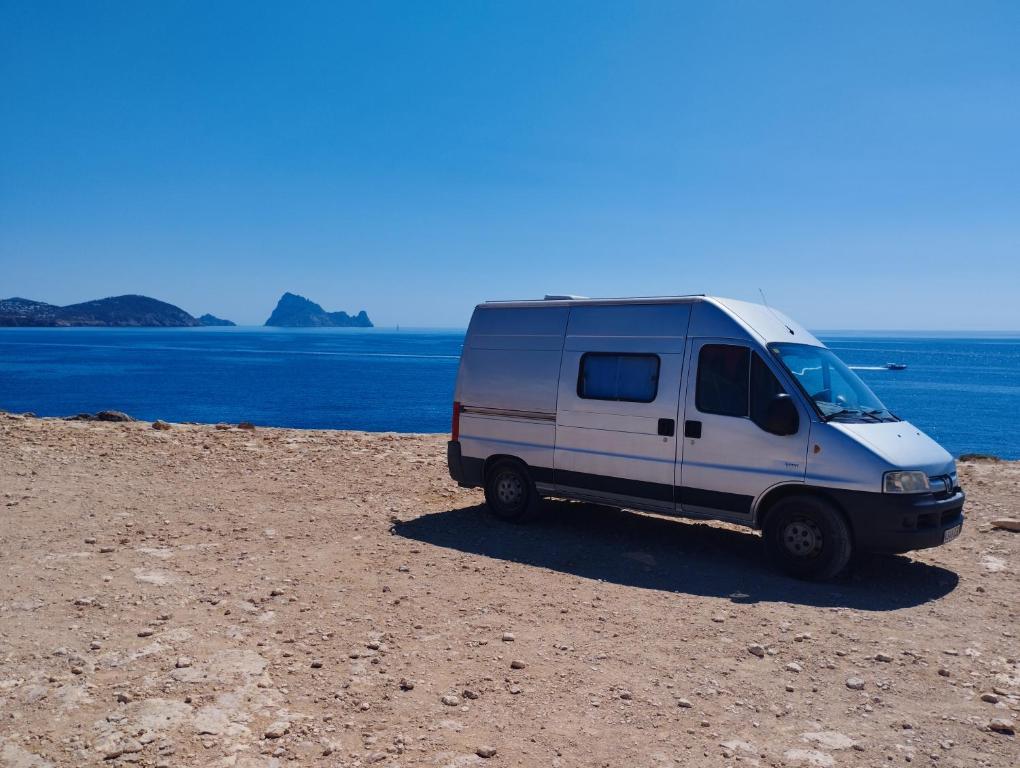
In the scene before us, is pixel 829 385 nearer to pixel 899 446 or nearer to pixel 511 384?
pixel 899 446

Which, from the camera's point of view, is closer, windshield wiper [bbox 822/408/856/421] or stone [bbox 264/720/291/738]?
stone [bbox 264/720/291/738]

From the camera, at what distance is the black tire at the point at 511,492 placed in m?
9.16

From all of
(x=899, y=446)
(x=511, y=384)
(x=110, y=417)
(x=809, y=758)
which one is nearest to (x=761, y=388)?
(x=899, y=446)

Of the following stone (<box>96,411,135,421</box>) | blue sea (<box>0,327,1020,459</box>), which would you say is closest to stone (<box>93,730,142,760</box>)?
stone (<box>96,411,135,421</box>)

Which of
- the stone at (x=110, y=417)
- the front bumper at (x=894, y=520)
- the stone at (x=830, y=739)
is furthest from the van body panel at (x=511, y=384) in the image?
the stone at (x=110, y=417)

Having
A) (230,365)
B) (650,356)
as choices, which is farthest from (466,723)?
(230,365)

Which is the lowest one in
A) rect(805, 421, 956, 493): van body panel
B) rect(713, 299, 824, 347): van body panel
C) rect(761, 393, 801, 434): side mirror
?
rect(805, 421, 956, 493): van body panel

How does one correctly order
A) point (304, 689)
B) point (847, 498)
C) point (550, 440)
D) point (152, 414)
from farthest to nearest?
point (152, 414) → point (550, 440) → point (847, 498) → point (304, 689)

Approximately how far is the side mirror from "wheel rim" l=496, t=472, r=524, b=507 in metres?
3.31

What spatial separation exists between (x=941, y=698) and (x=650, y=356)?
439cm

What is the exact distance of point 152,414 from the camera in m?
49.5

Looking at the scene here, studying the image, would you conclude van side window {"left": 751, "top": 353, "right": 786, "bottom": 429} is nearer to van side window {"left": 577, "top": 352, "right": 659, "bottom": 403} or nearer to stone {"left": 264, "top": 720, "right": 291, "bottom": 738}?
van side window {"left": 577, "top": 352, "right": 659, "bottom": 403}

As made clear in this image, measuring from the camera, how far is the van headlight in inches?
269

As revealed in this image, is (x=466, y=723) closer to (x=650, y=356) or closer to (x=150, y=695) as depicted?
(x=150, y=695)
